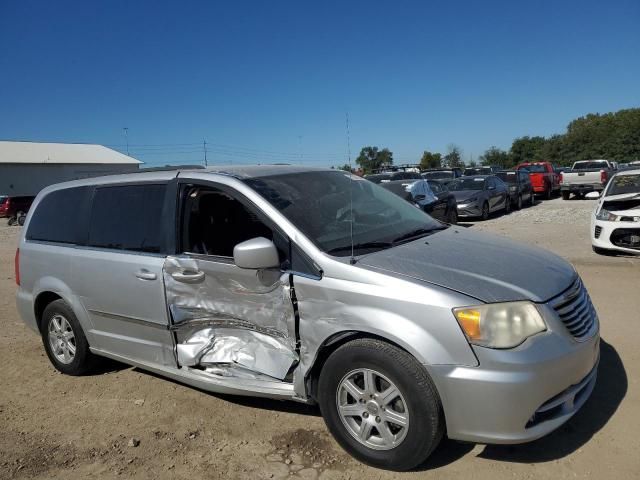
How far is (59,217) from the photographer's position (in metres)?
4.80

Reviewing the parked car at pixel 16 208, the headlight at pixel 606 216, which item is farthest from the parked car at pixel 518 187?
the parked car at pixel 16 208

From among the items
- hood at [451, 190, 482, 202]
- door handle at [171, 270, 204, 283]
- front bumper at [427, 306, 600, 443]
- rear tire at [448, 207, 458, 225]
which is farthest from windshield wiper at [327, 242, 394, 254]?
hood at [451, 190, 482, 202]

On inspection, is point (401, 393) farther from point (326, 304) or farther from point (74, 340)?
point (74, 340)

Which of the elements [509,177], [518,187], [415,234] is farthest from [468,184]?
[415,234]

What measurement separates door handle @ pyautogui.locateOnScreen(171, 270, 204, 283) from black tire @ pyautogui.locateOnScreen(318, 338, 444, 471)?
114cm

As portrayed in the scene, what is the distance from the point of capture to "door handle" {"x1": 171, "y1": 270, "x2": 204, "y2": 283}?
3.63 meters

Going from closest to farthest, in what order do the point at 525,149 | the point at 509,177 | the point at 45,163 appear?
the point at 509,177 → the point at 45,163 → the point at 525,149

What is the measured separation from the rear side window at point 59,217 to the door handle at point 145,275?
3.20 feet

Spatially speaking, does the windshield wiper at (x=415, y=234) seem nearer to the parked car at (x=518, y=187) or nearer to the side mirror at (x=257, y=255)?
the side mirror at (x=257, y=255)

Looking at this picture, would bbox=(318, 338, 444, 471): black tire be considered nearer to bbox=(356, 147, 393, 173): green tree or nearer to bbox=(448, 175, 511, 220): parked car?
bbox=(356, 147, 393, 173): green tree

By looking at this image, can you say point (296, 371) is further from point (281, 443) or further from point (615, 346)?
point (615, 346)

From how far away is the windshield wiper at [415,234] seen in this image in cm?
358

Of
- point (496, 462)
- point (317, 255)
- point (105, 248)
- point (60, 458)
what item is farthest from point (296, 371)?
point (105, 248)

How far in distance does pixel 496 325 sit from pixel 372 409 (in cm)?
86
